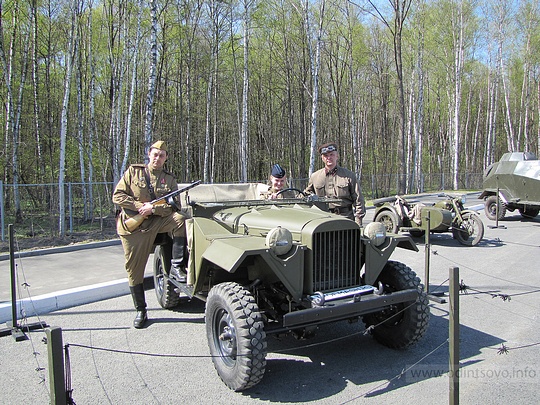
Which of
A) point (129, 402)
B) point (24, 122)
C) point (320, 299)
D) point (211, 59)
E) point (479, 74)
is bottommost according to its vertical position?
point (129, 402)

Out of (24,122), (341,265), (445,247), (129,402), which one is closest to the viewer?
(129,402)

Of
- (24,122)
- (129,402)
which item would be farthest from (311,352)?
(24,122)

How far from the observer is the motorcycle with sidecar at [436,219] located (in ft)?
31.6

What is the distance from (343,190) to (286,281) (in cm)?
230

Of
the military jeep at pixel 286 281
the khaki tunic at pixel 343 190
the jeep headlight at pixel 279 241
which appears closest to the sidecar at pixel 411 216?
the khaki tunic at pixel 343 190

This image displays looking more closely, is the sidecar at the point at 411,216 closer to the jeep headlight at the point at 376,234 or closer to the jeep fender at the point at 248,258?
the jeep headlight at the point at 376,234

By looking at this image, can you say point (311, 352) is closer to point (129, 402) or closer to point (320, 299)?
point (320, 299)

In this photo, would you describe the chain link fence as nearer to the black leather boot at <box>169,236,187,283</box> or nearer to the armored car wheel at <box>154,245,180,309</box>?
the armored car wheel at <box>154,245,180,309</box>

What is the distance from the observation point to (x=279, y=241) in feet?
11.4

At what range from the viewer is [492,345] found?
4.22 m

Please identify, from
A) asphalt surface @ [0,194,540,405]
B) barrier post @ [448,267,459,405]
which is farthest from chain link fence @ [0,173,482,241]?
barrier post @ [448,267,459,405]

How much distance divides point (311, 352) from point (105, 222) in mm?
10114

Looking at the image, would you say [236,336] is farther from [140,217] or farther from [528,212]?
[528,212]

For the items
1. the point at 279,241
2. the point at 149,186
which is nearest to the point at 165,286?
the point at 149,186
